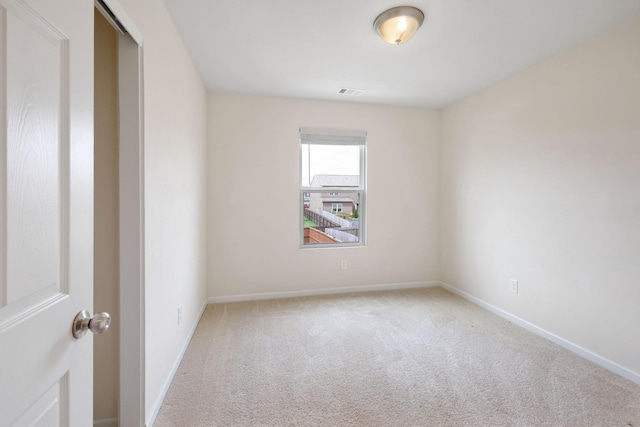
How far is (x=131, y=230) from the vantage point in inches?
55.6

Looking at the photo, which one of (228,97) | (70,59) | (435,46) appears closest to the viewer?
(70,59)

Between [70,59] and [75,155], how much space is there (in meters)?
0.25

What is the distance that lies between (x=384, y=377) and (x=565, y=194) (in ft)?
6.87

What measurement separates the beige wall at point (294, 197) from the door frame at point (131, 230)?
6.19 ft

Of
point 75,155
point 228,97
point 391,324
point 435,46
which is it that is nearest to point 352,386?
point 391,324

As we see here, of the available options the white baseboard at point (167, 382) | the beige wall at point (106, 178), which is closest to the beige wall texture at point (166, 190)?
the white baseboard at point (167, 382)

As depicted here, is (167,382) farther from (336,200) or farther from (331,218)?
(336,200)

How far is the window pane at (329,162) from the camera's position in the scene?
141 inches

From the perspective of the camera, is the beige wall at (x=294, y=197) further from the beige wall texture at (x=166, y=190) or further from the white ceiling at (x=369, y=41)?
the beige wall texture at (x=166, y=190)

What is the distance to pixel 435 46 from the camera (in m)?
2.26

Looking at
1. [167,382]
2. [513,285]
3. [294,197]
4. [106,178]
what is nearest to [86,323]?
[106,178]

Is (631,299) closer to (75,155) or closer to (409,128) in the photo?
(409,128)

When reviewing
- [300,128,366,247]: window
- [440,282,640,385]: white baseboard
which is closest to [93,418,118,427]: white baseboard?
[300,128,366,247]: window

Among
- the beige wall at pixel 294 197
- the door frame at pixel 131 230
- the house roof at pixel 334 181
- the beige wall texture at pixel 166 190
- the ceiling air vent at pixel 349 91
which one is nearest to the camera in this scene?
the door frame at pixel 131 230
